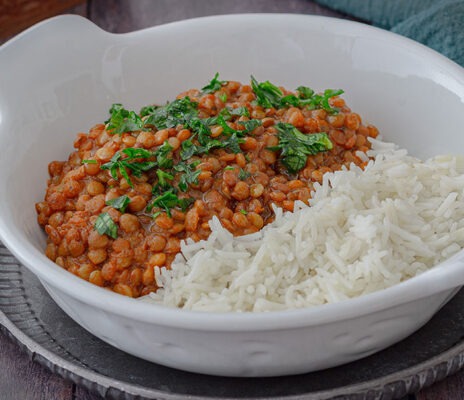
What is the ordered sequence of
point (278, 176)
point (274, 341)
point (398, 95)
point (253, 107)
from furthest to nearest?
point (398, 95)
point (253, 107)
point (278, 176)
point (274, 341)

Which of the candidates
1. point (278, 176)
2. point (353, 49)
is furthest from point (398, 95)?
point (278, 176)

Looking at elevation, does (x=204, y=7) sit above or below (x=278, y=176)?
below

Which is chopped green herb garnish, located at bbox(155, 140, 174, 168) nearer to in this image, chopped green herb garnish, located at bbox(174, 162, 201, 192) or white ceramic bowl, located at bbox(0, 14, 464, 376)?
chopped green herb garnish, located at bbox(174, 162, 201, 192)

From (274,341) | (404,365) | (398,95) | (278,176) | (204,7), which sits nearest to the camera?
(274,341)

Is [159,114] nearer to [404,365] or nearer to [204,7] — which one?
[404,365]

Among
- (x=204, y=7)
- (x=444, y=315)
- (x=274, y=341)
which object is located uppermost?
(x=274, y=341)

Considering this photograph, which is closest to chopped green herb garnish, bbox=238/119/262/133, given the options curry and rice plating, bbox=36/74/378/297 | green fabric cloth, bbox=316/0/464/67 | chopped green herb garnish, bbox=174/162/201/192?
curry and rice plating, bbox=36/74/378/297

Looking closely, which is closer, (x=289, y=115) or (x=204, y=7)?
(x=289, y=115)
